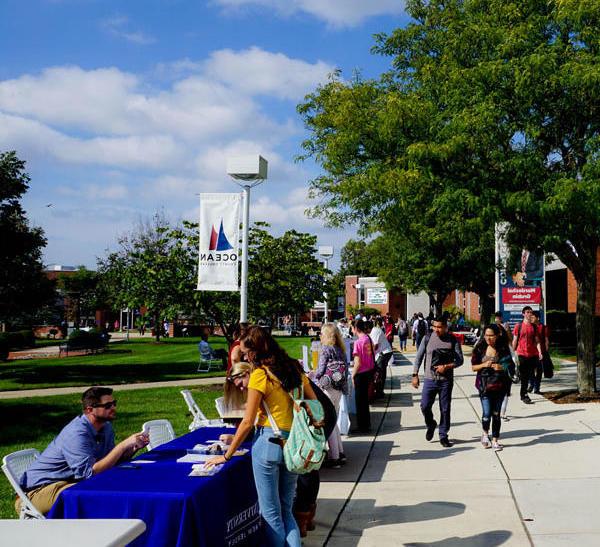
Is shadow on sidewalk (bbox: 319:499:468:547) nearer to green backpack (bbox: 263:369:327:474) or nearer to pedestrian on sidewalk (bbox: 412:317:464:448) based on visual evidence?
green backpack (bbox: 263:369:327:474)

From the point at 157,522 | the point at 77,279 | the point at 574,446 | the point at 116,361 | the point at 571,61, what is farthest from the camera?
the point at 77,279

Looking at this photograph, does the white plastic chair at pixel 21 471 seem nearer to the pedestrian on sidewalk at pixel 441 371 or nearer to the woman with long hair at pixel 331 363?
the woman with long hair at pixel 331 363

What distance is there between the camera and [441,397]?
1009 centimetres

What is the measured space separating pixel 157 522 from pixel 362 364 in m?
7.21

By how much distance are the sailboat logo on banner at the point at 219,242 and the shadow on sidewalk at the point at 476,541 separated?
381 inches

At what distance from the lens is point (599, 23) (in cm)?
1277

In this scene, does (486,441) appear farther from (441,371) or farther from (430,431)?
(441,371)

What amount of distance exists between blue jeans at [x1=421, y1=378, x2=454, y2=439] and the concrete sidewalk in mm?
340

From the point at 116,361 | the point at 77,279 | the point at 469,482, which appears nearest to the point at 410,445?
the point at 469,482

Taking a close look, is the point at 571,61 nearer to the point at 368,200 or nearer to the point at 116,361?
the point at 368,200

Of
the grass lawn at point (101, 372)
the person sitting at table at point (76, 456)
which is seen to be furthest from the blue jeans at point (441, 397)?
the grass lawn at point (101, 372)

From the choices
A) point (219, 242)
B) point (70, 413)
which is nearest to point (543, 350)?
point (219, 242)

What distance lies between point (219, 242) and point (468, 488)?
8.55 metres

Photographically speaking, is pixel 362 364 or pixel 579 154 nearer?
pixel 362 364
